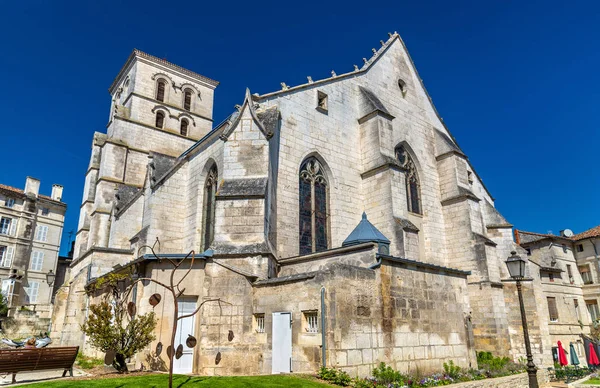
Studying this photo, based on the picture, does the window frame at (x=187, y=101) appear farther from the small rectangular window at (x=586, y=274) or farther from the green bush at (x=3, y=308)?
the small rectangular window at (x=586, y=274)

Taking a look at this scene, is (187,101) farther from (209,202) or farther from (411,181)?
(411,181)

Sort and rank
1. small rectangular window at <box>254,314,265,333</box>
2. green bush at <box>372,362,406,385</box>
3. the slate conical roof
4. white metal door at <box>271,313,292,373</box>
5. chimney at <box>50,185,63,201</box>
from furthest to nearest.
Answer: chimney at <box>50,185,63,201</box>
the slate conical roof
small rectangular window at <box>254,314,265,333</box>
white metal door at <box>271,313,292,373</box>
green bush at <box>372,362,406,385</box>

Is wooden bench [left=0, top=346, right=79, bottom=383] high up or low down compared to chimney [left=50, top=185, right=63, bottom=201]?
down

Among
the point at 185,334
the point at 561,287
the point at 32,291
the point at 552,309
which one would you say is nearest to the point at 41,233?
the point at 32,291

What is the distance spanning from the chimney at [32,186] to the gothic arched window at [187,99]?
16.3 meters

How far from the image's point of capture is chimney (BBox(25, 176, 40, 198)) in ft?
122

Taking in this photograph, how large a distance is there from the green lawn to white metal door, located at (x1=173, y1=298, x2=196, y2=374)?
1.91 m

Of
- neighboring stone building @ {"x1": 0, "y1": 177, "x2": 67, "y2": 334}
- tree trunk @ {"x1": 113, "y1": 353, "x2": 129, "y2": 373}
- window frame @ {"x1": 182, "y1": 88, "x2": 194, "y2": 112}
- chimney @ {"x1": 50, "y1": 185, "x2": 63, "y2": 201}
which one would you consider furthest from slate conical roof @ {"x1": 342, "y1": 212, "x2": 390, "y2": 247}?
chimney @ {"x1": 50, "y1": 185, "x2": 63, "y2": 201}

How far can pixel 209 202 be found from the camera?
53.3 ft

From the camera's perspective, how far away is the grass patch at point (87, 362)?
12.0 meters

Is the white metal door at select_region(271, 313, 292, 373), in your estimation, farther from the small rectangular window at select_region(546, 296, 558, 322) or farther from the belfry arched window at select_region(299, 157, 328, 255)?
the small rectangular window at select_region(546, 296, 558, 322)

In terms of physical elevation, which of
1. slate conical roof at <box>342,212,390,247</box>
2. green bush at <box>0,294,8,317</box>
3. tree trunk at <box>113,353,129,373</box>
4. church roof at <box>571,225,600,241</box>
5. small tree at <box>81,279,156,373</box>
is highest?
church roof at <box>571,225,600,241</box>

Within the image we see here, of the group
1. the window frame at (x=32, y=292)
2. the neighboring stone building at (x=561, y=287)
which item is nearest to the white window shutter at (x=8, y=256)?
the window frame at (x=32, y=292)

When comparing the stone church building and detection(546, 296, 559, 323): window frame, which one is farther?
detection(546, 296, 559, 323): window frame
